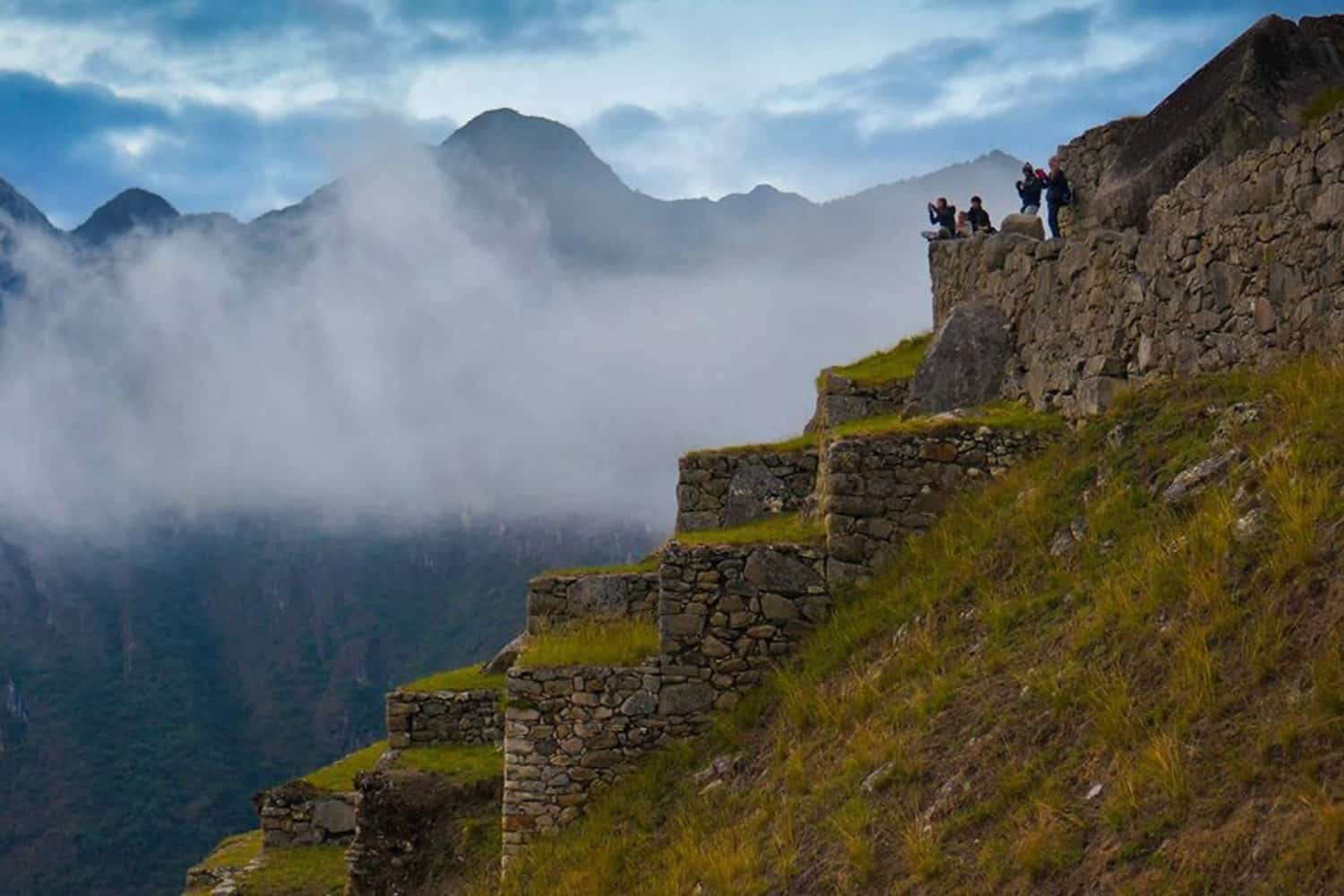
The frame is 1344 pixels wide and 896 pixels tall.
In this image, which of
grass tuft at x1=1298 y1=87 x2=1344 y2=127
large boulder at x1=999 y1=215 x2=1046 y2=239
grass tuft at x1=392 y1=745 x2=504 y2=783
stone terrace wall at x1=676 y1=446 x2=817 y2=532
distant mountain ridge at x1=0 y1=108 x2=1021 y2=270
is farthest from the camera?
distant mountain ridge at x1=0 y1=108 x2=1021 y2=270

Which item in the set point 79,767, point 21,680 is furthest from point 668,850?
point 21,680

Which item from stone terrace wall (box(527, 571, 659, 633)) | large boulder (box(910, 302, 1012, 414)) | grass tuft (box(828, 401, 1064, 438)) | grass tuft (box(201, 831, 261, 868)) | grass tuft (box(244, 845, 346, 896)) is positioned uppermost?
large boulder (box(910, 302, 1012, 414))

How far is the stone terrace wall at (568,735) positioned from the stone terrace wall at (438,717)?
20.7 feet

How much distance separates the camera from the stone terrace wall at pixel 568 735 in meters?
13.4

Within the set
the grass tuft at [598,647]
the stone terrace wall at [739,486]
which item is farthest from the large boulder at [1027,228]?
the grass tuft at [598,647]

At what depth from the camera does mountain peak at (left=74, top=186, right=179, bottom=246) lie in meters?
139

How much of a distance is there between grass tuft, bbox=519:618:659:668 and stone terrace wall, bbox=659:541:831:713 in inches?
22.4

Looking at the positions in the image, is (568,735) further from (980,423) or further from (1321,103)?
(1321,103)

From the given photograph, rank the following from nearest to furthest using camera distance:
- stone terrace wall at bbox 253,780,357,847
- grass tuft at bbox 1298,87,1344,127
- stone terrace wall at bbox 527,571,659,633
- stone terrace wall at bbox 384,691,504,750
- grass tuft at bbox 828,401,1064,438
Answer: grass tuft at bbox 828,401,1064,438 < grass tuft at bbox 1298,87,1344,127 < stone terrace wall at bbox 527,571,659,633 < stone terrace wall at bbox 384,691,504,750 < stone terrace wall at bbox 253,780,357,847

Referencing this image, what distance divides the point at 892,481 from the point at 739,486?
3.77 m

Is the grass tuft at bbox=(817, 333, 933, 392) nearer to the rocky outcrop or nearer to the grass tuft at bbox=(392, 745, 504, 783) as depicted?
the rocky outcrop

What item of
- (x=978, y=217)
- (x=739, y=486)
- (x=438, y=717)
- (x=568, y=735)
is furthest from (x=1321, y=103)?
(x=438, y=717)

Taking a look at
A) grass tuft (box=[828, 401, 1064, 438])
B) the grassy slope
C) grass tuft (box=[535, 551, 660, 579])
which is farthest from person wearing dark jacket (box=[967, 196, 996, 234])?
the grassy slope

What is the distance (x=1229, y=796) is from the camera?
672 cm
